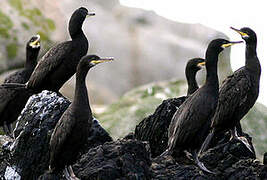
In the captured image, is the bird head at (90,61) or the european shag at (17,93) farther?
the european shag at (17,93)

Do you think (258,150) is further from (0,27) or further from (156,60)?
(156,60)

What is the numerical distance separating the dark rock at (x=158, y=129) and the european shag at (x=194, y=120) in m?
1.33

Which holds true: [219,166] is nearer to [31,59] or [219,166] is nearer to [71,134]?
[71,134]

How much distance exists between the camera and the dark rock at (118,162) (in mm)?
10906

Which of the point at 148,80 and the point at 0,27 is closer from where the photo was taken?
the point at 0,27

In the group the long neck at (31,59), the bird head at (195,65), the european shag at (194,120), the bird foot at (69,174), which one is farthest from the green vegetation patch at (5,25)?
the bird foot at (69,174)

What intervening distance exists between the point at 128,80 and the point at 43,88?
87.1ft

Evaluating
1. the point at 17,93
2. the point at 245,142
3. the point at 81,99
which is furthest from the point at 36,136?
the point at 245,142

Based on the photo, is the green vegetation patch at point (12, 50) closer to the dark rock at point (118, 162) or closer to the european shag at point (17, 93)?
the european shag at point (17, 93)

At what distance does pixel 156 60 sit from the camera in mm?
41344

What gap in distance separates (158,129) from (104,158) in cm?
250

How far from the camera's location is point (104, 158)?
11.2 m

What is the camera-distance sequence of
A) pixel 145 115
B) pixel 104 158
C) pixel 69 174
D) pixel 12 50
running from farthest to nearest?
1. pixel 12 50
2. pixel 145 115
3. pixel 69 174
4. pixel 104 158

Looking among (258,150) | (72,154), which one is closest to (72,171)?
(72,154)
